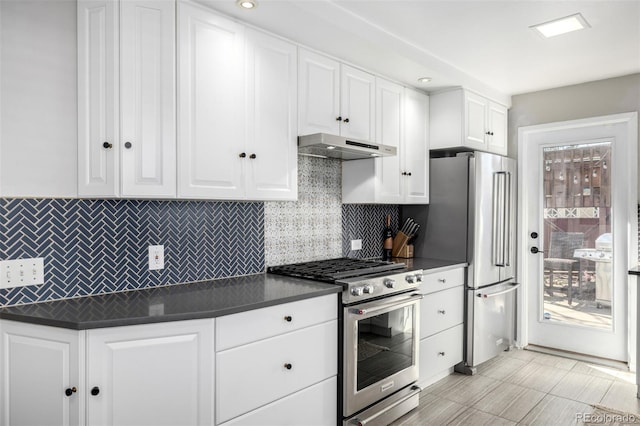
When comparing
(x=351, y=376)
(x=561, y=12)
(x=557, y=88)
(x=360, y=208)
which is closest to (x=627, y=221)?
(x=557, y=88)

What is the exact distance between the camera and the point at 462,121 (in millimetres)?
3590

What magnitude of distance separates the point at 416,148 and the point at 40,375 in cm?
302

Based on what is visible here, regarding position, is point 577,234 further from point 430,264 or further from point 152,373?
point 152,373

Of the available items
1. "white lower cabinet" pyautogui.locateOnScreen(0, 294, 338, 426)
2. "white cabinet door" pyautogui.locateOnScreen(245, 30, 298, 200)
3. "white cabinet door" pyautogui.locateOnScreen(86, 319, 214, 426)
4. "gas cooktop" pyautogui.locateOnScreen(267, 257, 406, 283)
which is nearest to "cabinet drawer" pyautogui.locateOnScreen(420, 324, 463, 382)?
"gas cooktop" pyautogui.locateOnScreen(267, 257, 406, 283)

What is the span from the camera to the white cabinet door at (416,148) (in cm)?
353

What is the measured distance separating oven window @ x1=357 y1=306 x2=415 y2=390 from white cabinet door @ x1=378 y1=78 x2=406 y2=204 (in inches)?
37.7

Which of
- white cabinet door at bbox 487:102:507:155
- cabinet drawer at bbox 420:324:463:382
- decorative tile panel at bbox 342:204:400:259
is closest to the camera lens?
cabinet drawer at bbox 420:324:463:382

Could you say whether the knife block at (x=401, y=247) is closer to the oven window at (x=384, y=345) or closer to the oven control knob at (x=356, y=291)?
the oven window at (x=384, y=345)

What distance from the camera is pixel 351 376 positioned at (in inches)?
94.1

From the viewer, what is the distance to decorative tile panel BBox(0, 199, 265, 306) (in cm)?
191

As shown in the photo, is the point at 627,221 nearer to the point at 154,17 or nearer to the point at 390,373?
the point at 390,373

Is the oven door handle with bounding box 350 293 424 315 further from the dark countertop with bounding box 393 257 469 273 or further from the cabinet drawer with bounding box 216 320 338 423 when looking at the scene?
the dark countertop with bounding box 393 257 469 273

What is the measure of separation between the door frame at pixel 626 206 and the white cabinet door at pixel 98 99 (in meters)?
→ 3.71

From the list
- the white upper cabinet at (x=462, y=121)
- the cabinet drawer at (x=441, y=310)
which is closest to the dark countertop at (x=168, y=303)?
the cabinet drawer at (x=441, y=310)
